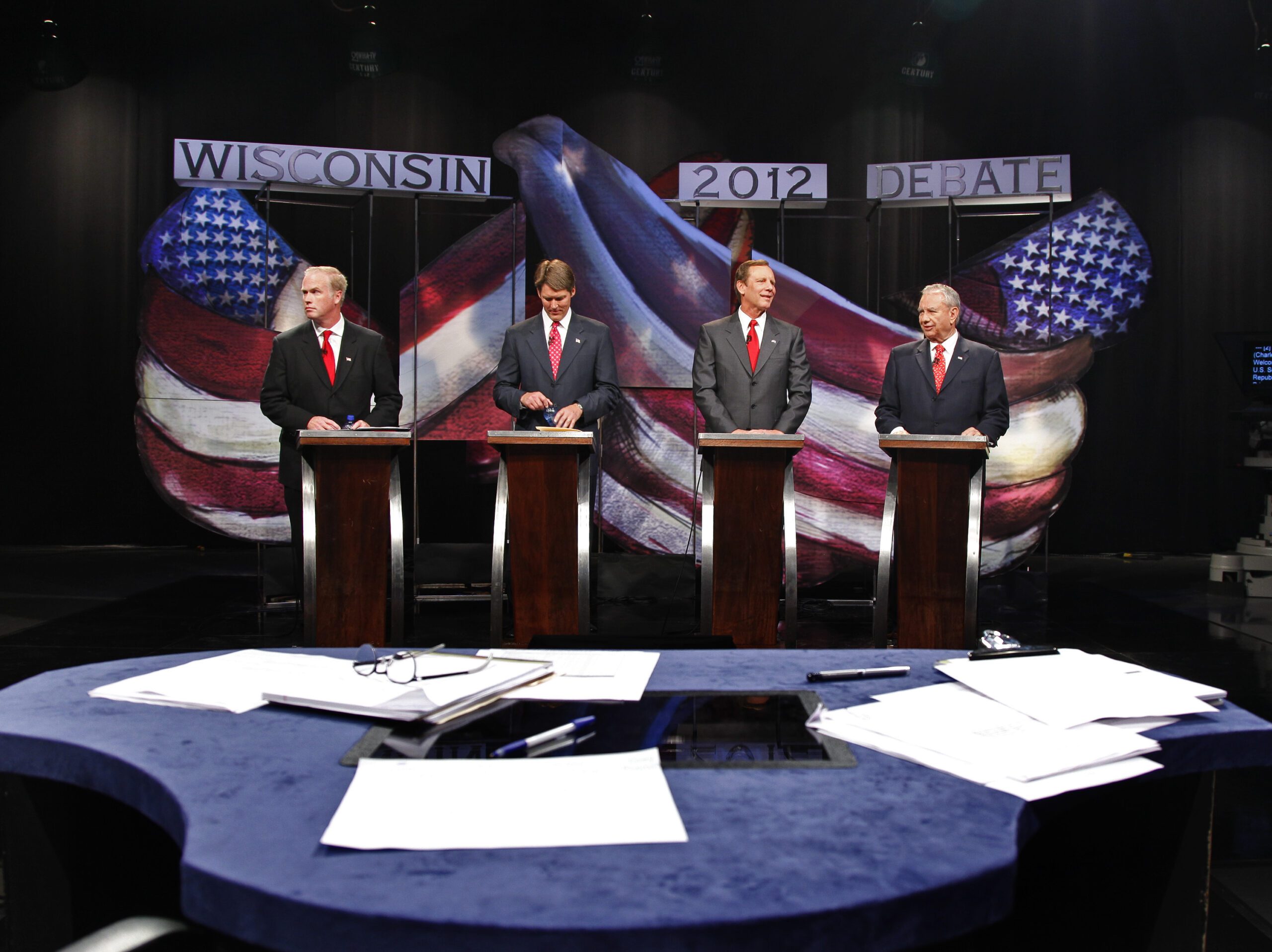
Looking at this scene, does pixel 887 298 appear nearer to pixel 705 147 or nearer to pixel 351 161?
pixel 705 147

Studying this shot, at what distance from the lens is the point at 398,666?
102 centimetres

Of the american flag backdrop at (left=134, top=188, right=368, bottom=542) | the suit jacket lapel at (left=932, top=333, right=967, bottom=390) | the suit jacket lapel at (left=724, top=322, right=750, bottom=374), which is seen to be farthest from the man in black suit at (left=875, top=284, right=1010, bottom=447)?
the american flag backdrop at (left=134, top=188, right=368, bottom=542)

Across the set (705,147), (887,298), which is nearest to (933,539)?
(887,298)

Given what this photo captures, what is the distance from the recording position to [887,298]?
5.93 meters

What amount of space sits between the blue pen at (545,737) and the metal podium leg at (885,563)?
2.60m

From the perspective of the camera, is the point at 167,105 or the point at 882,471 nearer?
the point at 882,471

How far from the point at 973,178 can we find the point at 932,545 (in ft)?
9.54

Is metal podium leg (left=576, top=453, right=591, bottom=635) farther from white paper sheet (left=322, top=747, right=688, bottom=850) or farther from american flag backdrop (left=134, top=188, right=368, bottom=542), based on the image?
american flag backdrop (left=134, top=188, right=368, bottom=542)

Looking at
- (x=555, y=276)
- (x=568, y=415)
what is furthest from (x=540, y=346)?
(x=568, y=415)

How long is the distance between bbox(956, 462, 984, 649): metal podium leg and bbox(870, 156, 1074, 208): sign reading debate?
247 cm

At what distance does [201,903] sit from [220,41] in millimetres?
8008

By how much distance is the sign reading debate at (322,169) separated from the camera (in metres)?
5.02

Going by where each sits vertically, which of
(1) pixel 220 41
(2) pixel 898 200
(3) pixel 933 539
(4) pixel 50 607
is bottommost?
(4) pixel 50 607

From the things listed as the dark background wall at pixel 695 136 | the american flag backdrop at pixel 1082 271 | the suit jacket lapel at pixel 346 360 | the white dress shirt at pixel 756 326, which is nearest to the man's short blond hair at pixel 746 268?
the white dress shirt at pixel 756 326
